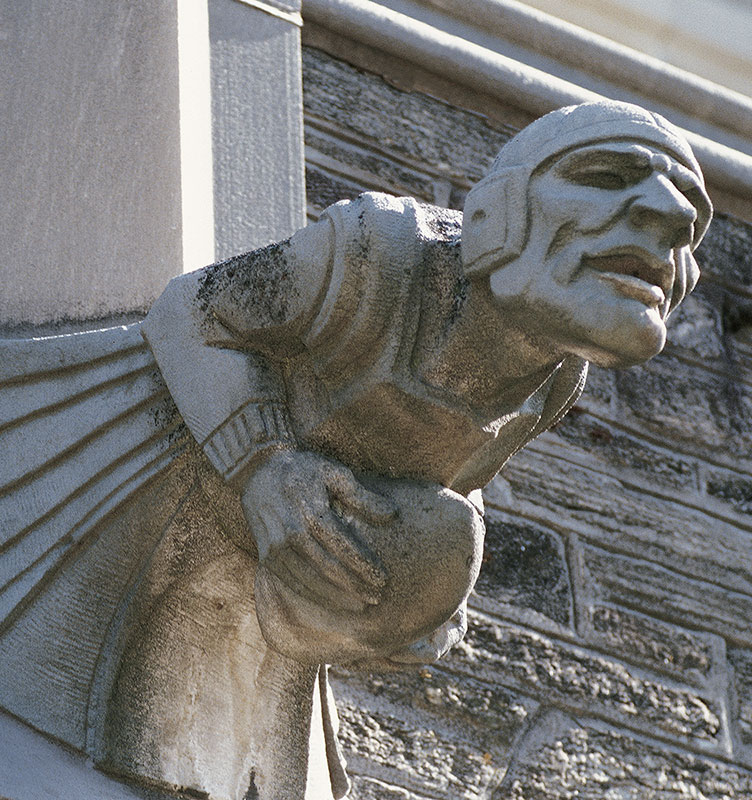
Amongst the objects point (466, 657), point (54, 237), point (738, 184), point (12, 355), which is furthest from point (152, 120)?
point (738, 184)

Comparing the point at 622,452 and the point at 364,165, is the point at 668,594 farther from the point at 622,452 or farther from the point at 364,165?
the point at 364,165

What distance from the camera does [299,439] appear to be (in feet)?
5.25

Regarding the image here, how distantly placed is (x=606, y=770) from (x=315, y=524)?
47.7 inches

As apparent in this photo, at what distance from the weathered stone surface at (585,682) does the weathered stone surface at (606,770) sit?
33mm

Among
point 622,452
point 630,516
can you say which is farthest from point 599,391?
point 630,516

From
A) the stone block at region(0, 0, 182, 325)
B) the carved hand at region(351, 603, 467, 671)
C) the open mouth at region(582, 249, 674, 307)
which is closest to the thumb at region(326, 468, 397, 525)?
the carved hand at region(351, 603, 467, 671)

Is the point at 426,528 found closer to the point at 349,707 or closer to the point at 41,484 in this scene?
the point at 41,484

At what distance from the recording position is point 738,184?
3393 mm

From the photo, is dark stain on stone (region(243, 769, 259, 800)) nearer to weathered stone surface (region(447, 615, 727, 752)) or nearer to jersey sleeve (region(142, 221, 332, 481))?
jersey sleeve (region(142, 221, 332, 481))

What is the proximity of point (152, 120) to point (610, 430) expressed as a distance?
117 cm

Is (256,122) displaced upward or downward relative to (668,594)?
upward

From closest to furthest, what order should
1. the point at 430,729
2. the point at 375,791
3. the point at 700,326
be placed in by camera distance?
the point at 375,791, the point at 430,729, the point at 700,326

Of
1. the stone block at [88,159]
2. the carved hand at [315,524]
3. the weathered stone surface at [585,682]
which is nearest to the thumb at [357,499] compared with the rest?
the carved hand at [315,524]

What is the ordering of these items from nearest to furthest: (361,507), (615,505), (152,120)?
(361,507) → (152,120) → (615,505)
